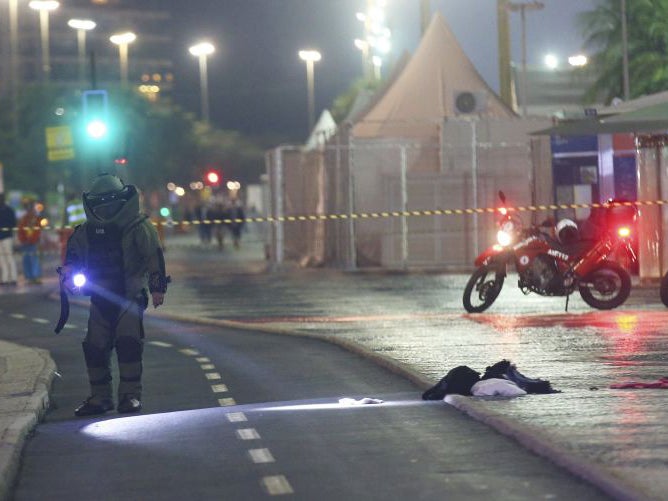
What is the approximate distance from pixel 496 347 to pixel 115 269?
488 centimetres

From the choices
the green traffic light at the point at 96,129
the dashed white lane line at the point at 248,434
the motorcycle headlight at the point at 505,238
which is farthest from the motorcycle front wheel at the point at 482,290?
the green traffic light at the point at 96,129

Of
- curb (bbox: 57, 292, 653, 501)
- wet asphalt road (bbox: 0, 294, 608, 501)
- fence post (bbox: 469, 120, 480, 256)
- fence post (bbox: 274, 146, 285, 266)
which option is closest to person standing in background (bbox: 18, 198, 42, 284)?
fence post (bbox: 274, 146, 285, 266)

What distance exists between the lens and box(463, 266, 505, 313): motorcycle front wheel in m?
21.3

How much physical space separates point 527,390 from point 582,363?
2423 millimetres

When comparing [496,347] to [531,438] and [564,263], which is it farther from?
[531,438]

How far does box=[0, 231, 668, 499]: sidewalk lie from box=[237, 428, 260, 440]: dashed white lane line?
52.7 inches

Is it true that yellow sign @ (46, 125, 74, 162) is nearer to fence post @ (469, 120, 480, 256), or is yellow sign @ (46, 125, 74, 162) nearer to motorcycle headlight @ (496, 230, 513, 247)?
fence post @ (469, 120, 480, 256)

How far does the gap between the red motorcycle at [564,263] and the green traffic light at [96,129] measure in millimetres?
16064

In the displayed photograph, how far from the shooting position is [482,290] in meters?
21.4

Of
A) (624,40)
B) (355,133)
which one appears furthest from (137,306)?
(624,40)

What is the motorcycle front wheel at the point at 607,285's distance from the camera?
68.4 ft

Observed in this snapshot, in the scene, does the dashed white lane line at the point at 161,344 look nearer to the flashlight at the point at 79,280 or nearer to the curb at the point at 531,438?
the curb at the point at 531,438

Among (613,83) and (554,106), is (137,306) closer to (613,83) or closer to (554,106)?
(613,83)

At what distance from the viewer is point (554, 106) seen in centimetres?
8425
